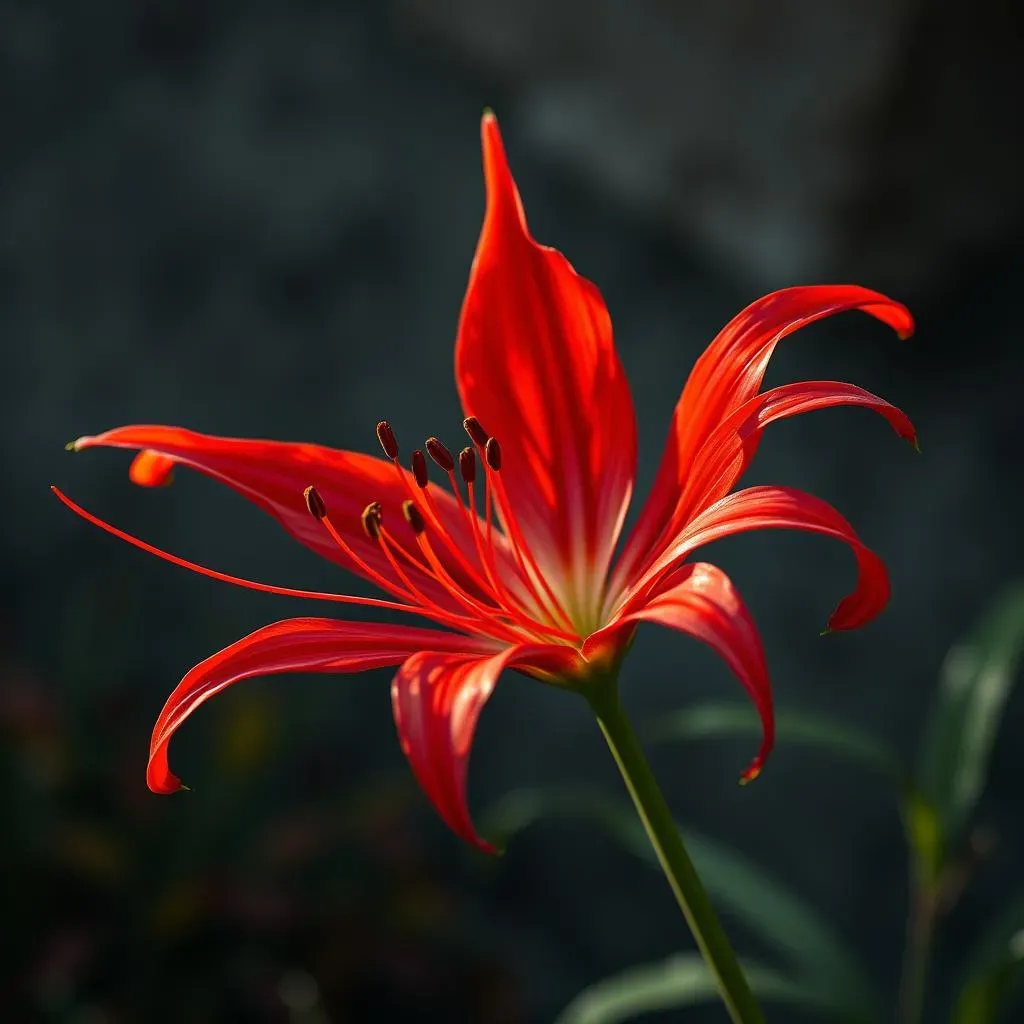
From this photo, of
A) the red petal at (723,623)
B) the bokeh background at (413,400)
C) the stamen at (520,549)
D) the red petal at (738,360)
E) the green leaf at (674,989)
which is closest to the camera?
the red petal at (723,623)

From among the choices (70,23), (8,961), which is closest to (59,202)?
(70,23)

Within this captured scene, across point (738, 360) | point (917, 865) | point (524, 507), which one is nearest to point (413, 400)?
point (917, 865)

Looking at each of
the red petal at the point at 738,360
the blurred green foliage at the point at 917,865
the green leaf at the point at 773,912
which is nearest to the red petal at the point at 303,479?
the red petal at the point at 738,360

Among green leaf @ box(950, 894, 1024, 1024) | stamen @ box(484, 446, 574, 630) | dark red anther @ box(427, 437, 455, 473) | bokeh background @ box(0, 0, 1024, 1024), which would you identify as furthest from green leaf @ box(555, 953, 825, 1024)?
bokeh background @ box(0, 0, 1024, 1024)

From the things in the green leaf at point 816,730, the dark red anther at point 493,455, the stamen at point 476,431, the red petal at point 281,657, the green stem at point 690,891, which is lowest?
the green leaf at point 816,730

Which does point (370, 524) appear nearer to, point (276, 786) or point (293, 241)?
point (276, 786)

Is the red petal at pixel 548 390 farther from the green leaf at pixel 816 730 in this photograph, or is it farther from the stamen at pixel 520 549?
the green leaf at pixel 816 730

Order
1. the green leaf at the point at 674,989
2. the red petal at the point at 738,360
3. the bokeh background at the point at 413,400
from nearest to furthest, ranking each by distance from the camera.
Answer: the red petal at the point at 738,360
the green leaf at the point at 674,989
the bokeh background at the point at 413,400

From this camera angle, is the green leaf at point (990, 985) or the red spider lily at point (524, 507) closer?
the red spider lily at point (524, 507)
